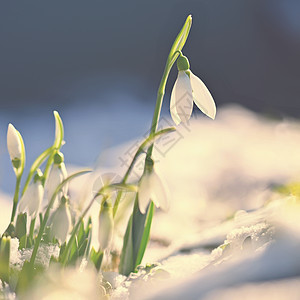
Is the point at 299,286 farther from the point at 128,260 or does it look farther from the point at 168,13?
the point at 168,13

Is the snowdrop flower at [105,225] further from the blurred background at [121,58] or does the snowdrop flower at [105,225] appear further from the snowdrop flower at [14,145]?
the blurred background at [121,58]

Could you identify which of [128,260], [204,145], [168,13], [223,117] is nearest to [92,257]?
[128,260]

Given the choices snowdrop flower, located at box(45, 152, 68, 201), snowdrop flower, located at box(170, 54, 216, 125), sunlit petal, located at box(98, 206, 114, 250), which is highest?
snowdrop flower, located at box(170, 54, 216, 125)

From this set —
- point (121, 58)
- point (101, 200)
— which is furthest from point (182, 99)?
point (121, 58)

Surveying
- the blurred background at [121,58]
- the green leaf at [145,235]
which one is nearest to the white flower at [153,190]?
the green leaf at [145,235]

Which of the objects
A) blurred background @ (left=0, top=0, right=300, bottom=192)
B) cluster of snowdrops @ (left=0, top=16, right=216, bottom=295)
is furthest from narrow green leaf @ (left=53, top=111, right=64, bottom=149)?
blurred background @ (left=0, top=0, right=300, bottom=192)

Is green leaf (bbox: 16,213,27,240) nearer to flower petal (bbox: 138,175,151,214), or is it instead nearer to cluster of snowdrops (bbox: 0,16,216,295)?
cluster of snowdrops (bbox: 0,16,216,295)
